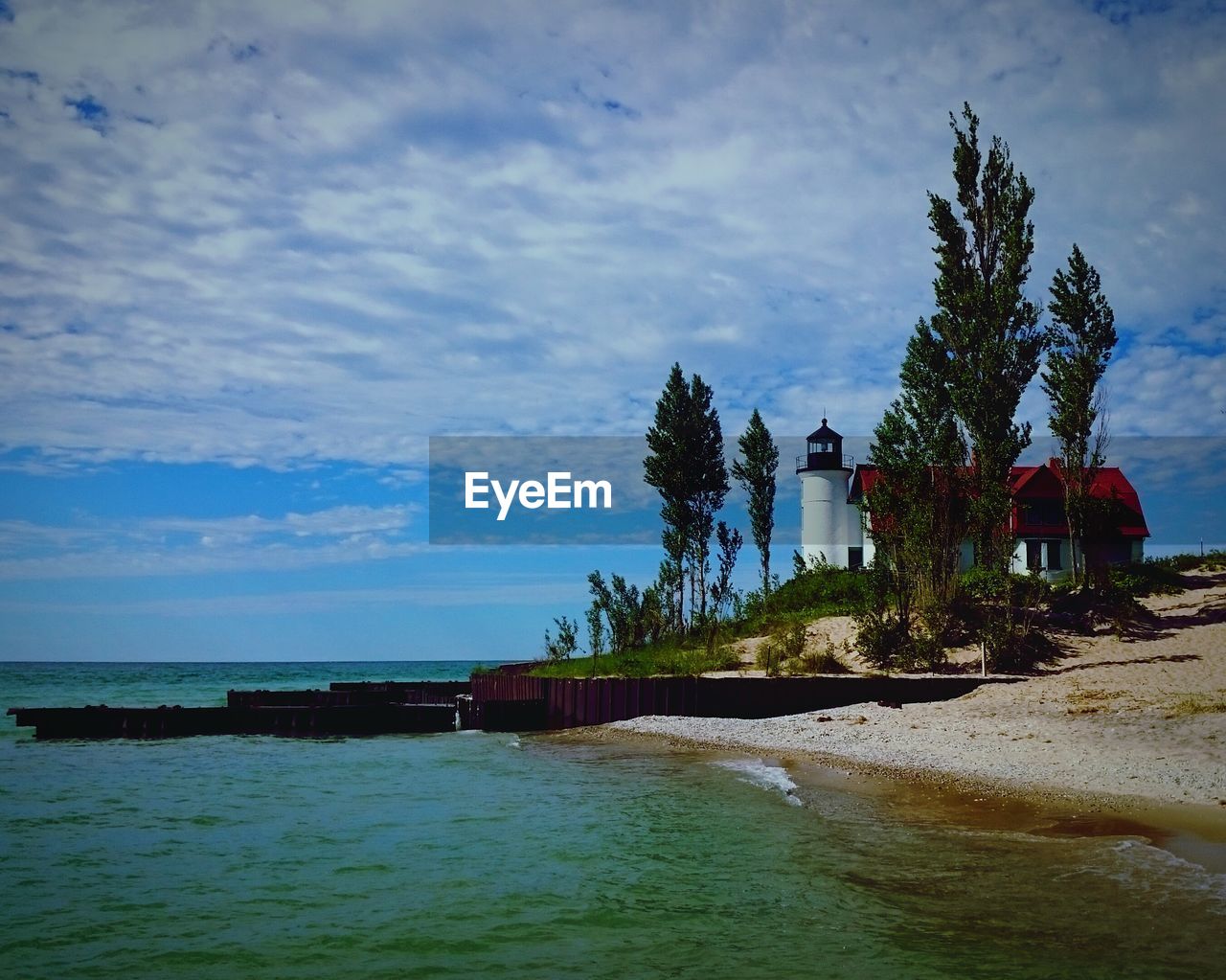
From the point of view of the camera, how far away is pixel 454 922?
1053cm

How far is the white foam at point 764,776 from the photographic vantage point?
56.2 ft

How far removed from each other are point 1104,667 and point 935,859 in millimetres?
18948

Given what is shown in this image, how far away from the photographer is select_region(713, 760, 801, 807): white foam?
17141mm

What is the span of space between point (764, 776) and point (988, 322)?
24.0 metres

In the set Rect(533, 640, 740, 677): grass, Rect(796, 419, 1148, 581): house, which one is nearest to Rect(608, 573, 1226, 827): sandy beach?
Rect(533, 640, 740, 677): grass

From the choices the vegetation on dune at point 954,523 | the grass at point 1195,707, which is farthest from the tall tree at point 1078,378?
the grass at point 1195,707

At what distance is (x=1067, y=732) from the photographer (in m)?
19.3

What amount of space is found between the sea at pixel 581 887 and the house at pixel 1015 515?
3250 centimetres

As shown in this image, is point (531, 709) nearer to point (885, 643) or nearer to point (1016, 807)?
point (885, 643)

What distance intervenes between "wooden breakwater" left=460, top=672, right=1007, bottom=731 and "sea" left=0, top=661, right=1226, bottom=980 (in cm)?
715

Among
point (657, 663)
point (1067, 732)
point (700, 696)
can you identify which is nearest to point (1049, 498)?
Answer: point (657, 663)

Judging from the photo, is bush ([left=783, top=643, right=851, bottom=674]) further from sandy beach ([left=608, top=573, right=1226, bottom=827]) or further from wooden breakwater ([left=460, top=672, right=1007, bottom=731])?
sandy beach ([left=608, top=573, right=1226, bottom=827])

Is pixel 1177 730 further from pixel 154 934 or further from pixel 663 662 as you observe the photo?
pixel 663 662

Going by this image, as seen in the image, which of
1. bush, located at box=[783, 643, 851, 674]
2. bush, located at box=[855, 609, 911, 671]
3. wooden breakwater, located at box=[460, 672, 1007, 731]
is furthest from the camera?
bush, located at box=[855, 609, 911, 671]
